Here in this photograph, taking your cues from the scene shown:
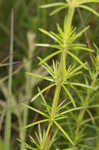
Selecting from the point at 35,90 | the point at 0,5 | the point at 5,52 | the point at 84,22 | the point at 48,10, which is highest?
the point at 0,5

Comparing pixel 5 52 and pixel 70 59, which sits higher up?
pixel 5 52

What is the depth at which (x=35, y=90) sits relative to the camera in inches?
28.8

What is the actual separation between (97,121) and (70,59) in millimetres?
254

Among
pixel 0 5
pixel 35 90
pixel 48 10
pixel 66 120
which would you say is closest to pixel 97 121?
pixel 66 120

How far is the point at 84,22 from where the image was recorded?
776mm

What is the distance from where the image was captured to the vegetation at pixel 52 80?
1.56 ft

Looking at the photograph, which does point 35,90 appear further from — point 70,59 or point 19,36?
point 19,36

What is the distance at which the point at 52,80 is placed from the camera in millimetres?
515

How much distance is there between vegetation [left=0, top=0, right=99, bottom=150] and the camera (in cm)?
48

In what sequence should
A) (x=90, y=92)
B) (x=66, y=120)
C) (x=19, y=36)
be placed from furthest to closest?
(x=19, y=36) < (x=66, y=120) < (x=90, y=92)

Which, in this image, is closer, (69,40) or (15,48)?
(69,40)

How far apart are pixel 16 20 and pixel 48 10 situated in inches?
7.3

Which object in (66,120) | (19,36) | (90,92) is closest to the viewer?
(90,92)

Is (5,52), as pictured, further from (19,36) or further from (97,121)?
(97,121)
